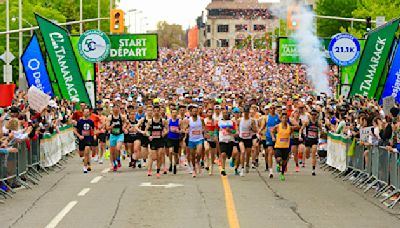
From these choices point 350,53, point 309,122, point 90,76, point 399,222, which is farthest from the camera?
point 90,76

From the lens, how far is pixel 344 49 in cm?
3625

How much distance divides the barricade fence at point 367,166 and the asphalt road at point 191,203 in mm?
413

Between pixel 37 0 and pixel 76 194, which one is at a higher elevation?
pixel 37 0

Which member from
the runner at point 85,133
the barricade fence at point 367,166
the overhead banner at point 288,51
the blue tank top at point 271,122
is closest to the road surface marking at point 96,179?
the runner at point 85,133

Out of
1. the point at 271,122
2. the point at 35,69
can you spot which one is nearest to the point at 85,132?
the point at 271,122

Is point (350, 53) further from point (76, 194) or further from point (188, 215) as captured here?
point (188, 215)

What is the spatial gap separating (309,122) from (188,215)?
39.4ft

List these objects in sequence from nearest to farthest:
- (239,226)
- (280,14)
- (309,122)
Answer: (239,226)
(309,122)
(280,14)

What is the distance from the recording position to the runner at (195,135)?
2523 cm

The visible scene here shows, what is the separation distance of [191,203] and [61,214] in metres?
2.71

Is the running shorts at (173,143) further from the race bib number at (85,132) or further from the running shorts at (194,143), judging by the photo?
the race bib number at (85,132)

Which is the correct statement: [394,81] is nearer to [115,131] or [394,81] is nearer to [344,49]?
[344,49]

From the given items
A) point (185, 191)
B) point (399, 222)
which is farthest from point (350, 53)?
point (399, 222)

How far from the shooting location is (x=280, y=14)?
52938 millimetres
